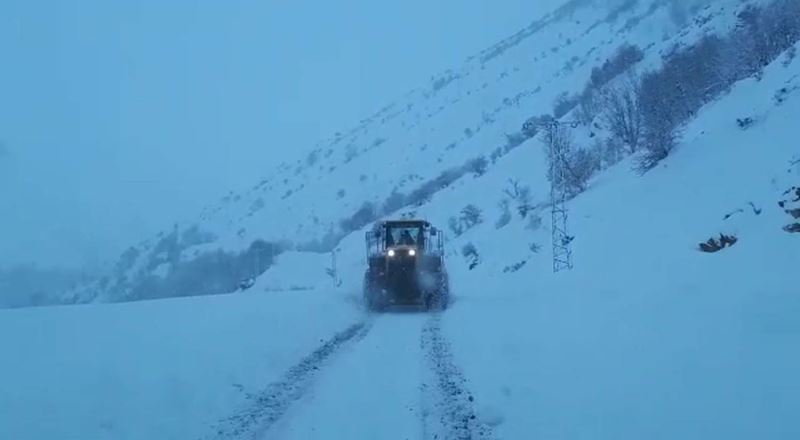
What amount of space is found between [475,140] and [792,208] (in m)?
59.7

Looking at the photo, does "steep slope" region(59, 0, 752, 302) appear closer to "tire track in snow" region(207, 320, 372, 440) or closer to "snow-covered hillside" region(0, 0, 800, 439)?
"snow-covered hillside" region(0, 0, 800, 439)

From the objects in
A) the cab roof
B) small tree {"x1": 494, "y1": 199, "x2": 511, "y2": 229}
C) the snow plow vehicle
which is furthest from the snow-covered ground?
small tree {"x1": 494, "y1": 199, "x2": 511, "y2": 229}

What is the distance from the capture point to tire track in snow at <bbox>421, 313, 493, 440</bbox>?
26.3 ft

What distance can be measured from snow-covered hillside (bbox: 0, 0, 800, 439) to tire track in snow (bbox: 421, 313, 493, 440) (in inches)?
1.8

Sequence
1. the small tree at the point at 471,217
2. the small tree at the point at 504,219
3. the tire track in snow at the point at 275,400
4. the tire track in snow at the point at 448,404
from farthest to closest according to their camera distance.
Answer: the small tree at the point at 471,217
the small tree at the point at 504,219
the tire track in snow at the point at 275,400
the tire track in snow at the point at 448,404

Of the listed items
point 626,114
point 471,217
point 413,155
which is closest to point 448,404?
point 626,114

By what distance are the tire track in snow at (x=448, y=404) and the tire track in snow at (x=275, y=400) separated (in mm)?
1795

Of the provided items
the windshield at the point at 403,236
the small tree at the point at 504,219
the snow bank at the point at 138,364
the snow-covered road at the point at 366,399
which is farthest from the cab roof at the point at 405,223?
the small tree at the point at 504,219

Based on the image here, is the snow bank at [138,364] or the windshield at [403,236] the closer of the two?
the snow bank at [138,364]

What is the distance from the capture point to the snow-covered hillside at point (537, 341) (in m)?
8.25

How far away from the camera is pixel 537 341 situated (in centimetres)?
1353

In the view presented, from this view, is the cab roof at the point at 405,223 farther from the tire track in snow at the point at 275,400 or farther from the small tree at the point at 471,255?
the small tree at the point at 471,255

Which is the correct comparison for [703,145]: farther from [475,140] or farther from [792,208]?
[475,140]

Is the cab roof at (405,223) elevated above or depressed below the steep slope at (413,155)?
below
